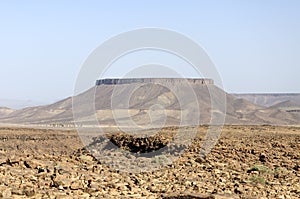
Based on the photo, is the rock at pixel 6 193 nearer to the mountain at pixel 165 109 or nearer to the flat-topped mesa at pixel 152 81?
the flat-topped mesa at pixel 152 81

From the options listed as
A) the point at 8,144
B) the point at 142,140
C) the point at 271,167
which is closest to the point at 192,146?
the point at 142,140

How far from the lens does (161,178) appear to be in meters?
13.6

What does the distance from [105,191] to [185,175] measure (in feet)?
11.7

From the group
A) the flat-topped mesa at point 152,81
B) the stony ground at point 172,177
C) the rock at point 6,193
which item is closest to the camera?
the rock at point 6,193

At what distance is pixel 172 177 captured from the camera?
1369 centimetres

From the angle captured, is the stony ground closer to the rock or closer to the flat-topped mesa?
the rock

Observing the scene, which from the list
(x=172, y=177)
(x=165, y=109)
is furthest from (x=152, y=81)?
(x=172, y=177)

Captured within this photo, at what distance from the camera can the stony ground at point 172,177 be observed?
35.5 ft

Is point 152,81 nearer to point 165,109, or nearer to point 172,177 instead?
→ point 165,109

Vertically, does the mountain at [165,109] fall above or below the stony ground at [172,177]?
above

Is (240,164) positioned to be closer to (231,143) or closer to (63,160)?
(231,143)

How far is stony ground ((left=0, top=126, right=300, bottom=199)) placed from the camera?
10828mm

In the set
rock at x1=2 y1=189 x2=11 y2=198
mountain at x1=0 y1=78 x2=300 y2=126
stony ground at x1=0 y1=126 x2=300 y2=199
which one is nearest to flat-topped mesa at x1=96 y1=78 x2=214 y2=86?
mountain at x1=0 y1=78 x2=300 y2=126

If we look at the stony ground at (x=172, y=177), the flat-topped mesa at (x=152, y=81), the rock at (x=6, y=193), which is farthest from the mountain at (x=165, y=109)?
the rock at (x=6, y=193)
